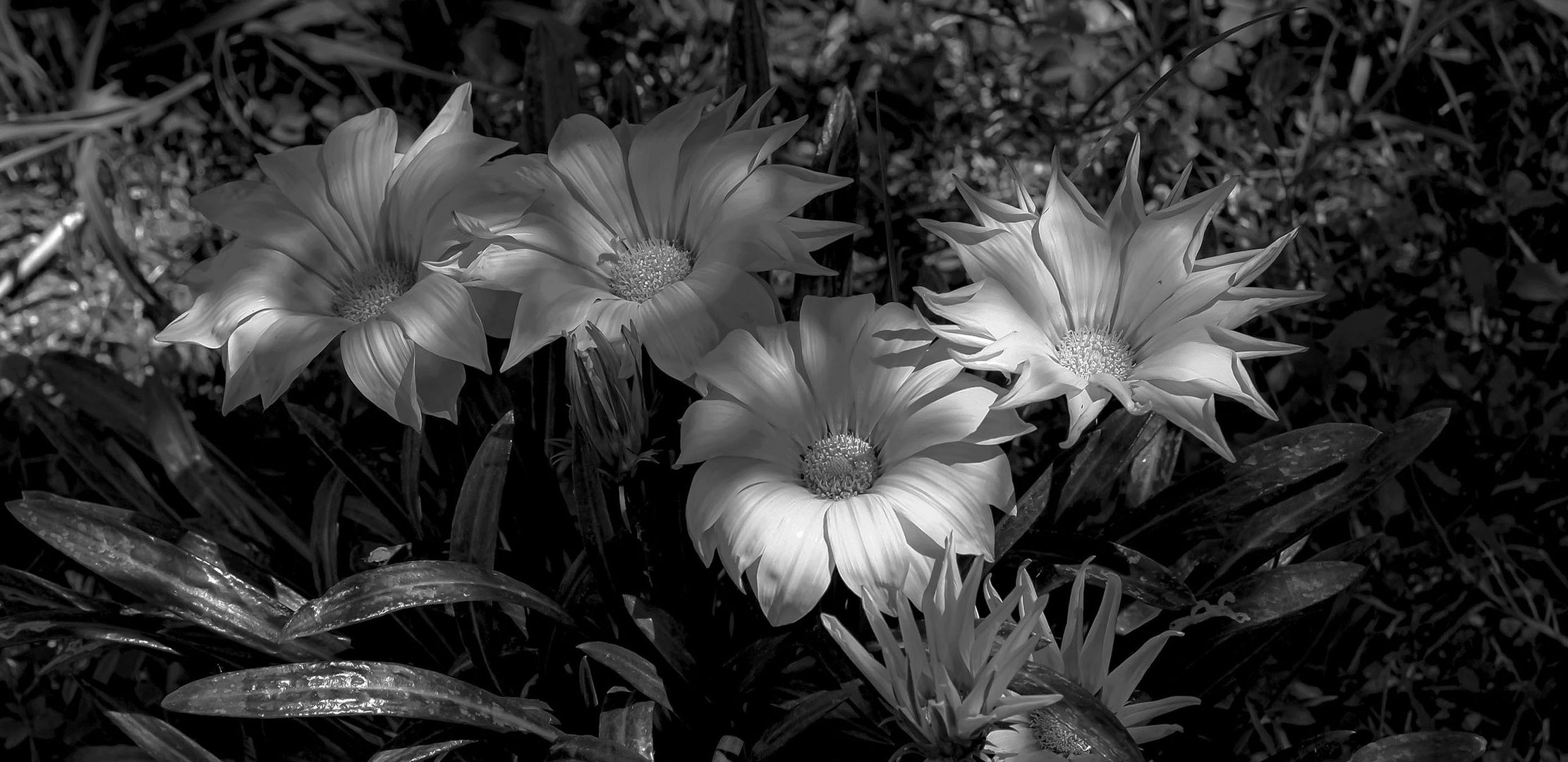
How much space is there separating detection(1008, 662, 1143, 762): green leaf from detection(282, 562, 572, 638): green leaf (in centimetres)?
49

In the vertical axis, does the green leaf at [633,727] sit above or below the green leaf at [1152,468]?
below

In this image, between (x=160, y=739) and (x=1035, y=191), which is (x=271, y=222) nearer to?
(x=160, y=739)

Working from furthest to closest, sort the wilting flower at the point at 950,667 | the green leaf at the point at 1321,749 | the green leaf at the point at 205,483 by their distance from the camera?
the green leaf at the point at 205,483 → the green leaf at the point at 1321,749 → the wilting flower at the point at 950,667

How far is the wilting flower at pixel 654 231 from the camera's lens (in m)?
1.04

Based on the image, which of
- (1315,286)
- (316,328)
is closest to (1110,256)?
(316,328)

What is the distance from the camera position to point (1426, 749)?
1.19 meters

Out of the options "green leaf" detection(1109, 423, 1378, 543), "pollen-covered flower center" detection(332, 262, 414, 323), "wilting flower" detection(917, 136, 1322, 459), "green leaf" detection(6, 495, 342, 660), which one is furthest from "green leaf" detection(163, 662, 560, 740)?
"green leaf" detection(1109, 423, 1378, 543)

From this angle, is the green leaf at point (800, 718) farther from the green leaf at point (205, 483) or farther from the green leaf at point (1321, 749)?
the green leaf at point (205, 483)

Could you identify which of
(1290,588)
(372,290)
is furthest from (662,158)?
(1290,588)

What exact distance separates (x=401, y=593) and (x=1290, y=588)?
900mm

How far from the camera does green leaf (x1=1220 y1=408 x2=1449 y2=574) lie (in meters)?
1.25

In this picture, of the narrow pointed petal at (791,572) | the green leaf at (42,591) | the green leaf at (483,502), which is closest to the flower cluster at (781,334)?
the narrow pointed petal at (791,572)

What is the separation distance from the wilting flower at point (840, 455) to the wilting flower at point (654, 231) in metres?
0.05

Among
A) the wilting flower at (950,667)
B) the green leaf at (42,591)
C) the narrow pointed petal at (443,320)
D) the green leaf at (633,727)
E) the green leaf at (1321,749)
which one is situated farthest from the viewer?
the green leaf at (42,591)
